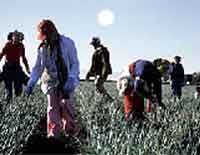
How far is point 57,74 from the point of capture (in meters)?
7.79

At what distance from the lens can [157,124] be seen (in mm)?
7387

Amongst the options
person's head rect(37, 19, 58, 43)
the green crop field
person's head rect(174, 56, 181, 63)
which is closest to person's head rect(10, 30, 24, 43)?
the green crop field

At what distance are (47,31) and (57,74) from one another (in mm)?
607

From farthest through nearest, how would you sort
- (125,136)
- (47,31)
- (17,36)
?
1. (17,36)
2. (47,31)
3. (125,136)

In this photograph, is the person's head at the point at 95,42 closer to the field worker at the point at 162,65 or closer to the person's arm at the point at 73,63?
the field worker at the point at 162,65

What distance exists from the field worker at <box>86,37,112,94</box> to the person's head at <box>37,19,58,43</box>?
4.81 m

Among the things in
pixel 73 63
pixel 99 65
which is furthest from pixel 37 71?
pixel 99 65

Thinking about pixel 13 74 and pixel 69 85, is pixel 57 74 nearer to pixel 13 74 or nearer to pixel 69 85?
pixel 69 85

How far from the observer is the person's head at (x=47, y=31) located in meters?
7.43

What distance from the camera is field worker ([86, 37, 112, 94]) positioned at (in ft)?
41.5

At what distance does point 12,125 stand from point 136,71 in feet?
6.60

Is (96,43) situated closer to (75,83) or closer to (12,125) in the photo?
(75,83)

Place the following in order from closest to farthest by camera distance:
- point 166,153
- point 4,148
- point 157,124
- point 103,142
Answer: point 166,153, point 4,148, point 103,142, point 157,124

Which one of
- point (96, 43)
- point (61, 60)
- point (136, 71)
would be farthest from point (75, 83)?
point (96, 43)
